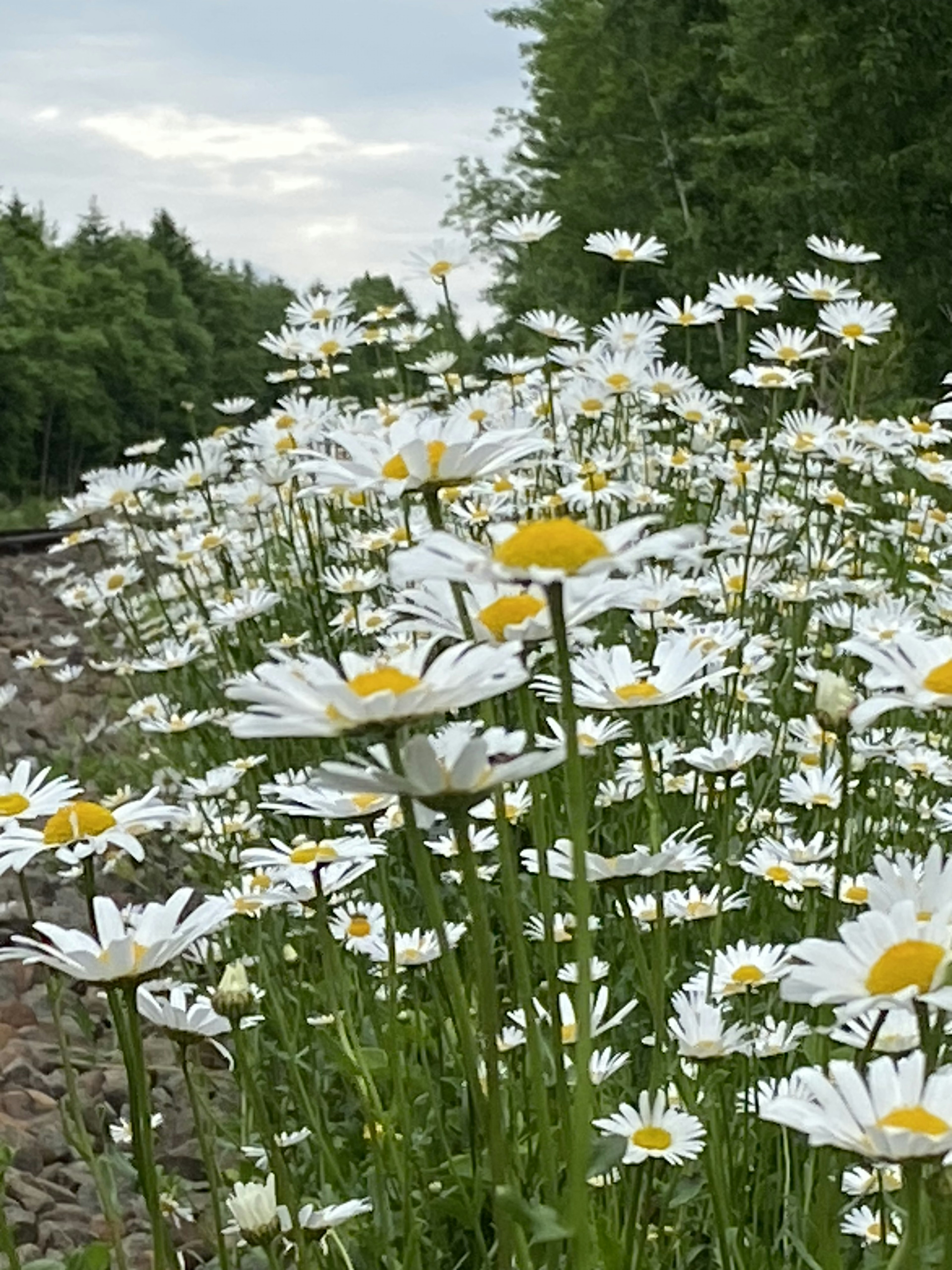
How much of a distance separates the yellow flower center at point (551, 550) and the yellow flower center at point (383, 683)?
0.28ft

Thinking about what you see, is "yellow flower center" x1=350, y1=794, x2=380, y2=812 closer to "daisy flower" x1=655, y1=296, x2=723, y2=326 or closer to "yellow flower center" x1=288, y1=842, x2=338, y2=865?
"yellow flower center" x1=288, y1=842, x2=338, y2=865

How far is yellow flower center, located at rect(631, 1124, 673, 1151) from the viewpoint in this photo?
1450mm

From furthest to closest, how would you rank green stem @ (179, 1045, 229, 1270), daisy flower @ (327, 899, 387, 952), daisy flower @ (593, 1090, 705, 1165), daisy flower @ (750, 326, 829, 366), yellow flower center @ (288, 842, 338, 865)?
daisy flower @ (750, 326, 829, 366) → daisy flower @ (327, 899, 387, 952) → yellow flower center @ (288, 842, 338, 865) → daisy flower @ (593, 1090, 705, 1165) → green stem @ (179, 1045, 229, 1270)

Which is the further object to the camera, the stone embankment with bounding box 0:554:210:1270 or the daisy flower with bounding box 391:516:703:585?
the stone embankment with bounding box 0:554:210:1270

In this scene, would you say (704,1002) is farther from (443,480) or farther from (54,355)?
(54,355)

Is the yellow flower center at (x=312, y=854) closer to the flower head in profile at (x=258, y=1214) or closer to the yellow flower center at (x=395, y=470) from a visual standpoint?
the flower head in profile at (x=258, y=1214)

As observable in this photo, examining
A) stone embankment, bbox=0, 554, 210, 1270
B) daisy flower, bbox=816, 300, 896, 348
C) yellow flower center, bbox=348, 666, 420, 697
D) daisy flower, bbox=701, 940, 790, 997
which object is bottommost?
stone embankment, bbox=0, 554, 210, 1270

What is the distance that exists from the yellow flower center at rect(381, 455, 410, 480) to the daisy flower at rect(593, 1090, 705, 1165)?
0.57 metres

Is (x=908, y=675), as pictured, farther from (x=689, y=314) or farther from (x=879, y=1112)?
(x=689, y=314)

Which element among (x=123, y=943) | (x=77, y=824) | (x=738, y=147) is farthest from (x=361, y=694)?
(x=738, y=147)

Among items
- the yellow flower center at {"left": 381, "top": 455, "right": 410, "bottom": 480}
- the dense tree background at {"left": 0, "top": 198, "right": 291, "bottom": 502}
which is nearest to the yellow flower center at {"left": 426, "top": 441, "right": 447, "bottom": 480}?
the yellow flower center at {"left": 381, "top": 455, "right": 410, "bottom": 480}

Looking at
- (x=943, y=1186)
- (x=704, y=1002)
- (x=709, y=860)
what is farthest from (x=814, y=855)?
(x=943, y=1186)

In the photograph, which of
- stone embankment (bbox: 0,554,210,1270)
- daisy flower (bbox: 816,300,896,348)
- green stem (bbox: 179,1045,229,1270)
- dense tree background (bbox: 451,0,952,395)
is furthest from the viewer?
dense tree background (bbox: 451,0,952,395)

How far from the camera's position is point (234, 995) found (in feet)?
4.26
